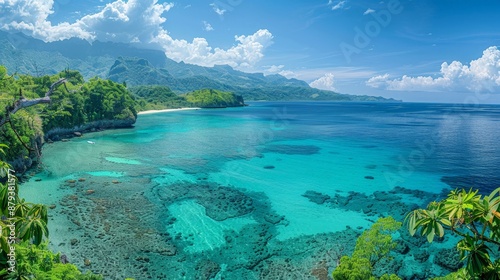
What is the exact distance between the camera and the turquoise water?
918 inches

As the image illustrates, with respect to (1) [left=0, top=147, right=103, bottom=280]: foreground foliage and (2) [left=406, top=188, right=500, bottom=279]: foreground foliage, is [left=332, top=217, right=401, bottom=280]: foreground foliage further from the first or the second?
(1) [left=0, top=147, right=103, bottom=280]: foreground foliage

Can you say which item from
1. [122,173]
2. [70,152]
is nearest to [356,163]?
[122,173]

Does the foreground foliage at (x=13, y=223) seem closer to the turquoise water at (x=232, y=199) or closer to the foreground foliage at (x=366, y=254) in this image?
the foreground foliage at (x=366, y=254)

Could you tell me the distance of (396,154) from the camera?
2496 inches

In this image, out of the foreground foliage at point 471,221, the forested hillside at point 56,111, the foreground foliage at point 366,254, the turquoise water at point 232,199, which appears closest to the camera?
the foreground foliage at point 471,221

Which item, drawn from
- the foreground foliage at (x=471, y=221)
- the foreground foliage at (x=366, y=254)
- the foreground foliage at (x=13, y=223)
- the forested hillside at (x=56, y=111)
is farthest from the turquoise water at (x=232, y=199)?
the foreground foliage at (x=471, y=221)

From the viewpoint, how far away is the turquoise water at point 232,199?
23.3 metres

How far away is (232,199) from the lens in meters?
36.1

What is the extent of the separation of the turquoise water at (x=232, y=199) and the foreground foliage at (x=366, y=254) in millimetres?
4083

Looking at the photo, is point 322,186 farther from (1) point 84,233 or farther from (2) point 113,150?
(2) point 113,150

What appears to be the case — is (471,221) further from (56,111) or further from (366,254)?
(56,111)

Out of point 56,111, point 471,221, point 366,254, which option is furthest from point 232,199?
point 56,111

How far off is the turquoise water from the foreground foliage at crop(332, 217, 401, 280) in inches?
161

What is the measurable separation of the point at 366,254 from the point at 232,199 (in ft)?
63.8
